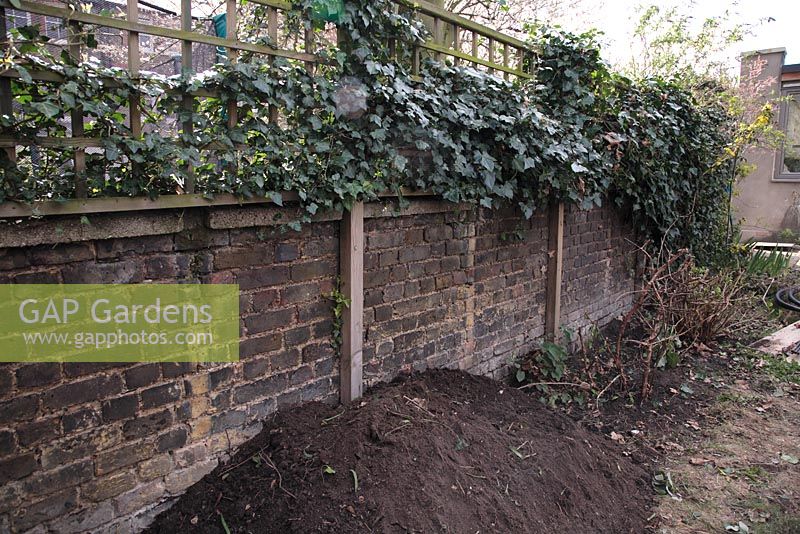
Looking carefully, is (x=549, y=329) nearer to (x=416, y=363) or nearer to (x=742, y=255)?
(x=416, y=363)

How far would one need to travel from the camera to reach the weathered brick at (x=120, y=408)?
2.26 metres

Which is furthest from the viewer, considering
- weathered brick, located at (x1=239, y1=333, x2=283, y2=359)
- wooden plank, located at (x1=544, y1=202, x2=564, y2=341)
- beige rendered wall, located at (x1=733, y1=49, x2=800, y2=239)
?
beige rendered wall, located at (x1=733, y1=49, x2=800, y2=239)

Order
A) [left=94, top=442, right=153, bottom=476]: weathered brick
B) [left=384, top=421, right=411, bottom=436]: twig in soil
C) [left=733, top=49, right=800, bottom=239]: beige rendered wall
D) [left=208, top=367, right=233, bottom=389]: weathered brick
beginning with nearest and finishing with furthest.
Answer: [left=94, top=442, right=153, bottom=476]: weathered brick < [left=208, top=367, right=233, bottom=389]: weathered brick < [left=384, top=421, right=411, bottom=436]: twig in soil < [left=733, top=49, right=800, bottom=239]: beige rendered wall

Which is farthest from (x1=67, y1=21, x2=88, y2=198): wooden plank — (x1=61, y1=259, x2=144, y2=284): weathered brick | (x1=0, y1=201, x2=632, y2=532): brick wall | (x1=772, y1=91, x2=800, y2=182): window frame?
(x1=772, y1=91, x2=800, y2=182): window frame

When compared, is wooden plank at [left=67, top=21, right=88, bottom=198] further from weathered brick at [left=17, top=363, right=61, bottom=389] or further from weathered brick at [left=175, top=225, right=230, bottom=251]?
weathered brick at [left=17, top=363, right=61, bottom=389]

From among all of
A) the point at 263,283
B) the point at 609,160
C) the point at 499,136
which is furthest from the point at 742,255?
the point at 263,283

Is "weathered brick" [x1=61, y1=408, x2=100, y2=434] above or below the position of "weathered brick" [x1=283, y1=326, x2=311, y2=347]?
below

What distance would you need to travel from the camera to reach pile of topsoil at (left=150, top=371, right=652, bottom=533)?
7.93 ft

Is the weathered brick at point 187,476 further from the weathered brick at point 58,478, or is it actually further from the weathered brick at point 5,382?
the weathered brick at point 5,382

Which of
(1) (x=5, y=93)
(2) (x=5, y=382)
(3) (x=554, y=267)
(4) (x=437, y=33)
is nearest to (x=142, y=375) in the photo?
(2) (x=5, y=382)

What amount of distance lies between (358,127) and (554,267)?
8.32ft

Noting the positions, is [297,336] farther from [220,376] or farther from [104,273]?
[104,273]

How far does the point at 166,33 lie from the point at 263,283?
109cm

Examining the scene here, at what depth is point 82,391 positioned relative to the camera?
7.19 ft
